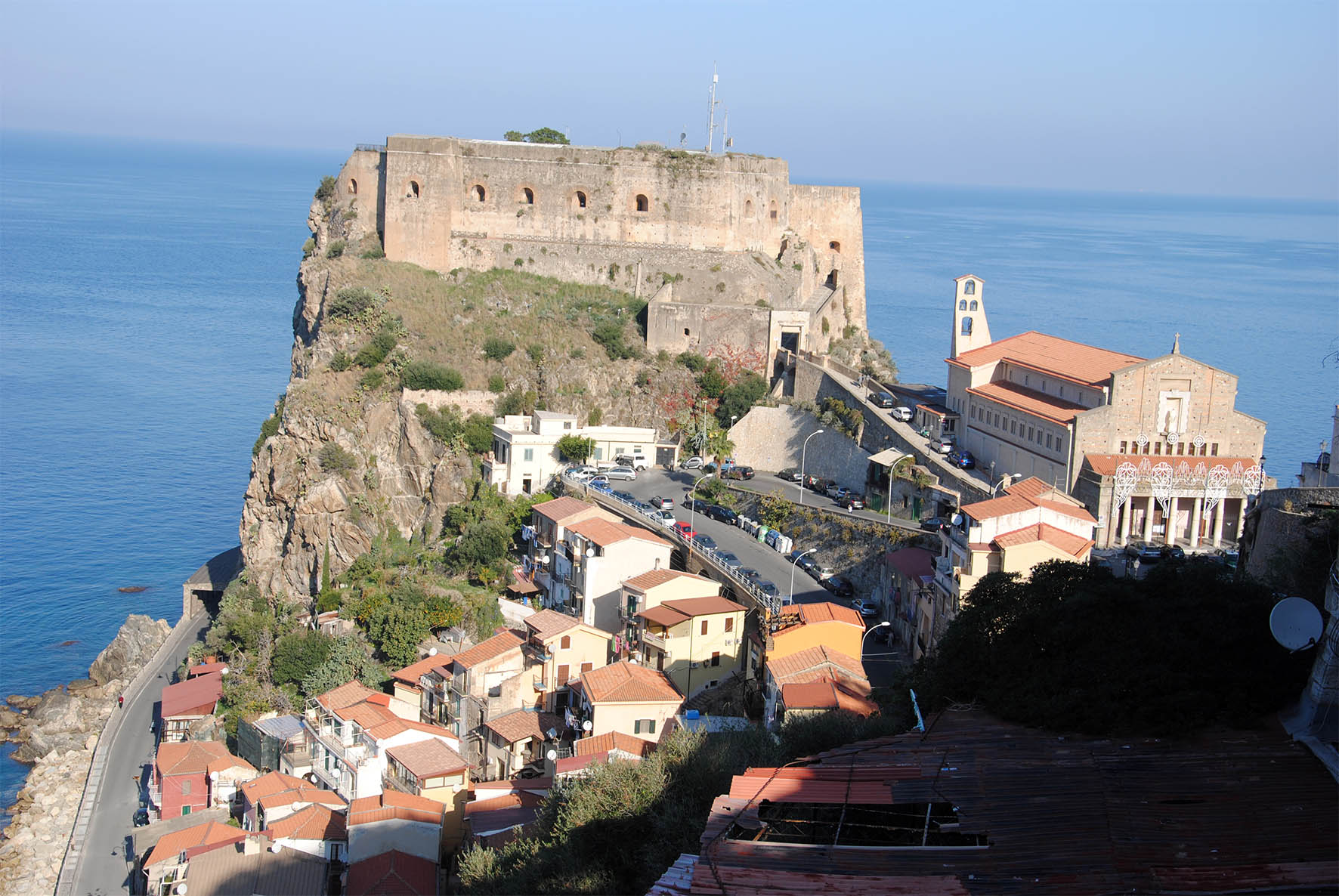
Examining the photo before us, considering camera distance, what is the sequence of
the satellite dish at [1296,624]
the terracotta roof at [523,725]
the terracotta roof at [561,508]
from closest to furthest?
1. the satellite dish at [1296,624]
2. the terracotta roof at [523,725]
3. the terracotta roof at [561,508]

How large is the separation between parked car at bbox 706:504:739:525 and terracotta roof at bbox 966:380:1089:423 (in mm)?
6969

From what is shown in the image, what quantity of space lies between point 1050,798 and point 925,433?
2239 cm

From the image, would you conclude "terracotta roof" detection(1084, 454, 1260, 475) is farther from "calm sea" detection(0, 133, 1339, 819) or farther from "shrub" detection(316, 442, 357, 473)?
"calm sea" detection(0, 133, 1339, 819)

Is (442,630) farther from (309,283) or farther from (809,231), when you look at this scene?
(809,231)

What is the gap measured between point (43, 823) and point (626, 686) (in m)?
15.4

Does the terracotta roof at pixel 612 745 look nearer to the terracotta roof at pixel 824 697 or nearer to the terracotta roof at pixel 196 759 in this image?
the terracotta roof at pixel 824 697

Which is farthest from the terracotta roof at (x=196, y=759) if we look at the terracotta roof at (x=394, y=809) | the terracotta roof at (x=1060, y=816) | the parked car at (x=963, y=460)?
the terracotta roof at (x=1060, y=816)

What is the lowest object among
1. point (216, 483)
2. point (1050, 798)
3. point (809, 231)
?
point (216, 483)

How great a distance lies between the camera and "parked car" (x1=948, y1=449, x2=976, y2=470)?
33.7 meters

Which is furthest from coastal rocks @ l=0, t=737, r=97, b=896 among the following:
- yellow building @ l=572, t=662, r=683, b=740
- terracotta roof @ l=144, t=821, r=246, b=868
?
yellow building @ l=572, t=662, r=683, b=740

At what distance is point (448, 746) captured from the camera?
29031mm

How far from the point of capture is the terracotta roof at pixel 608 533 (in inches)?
1307

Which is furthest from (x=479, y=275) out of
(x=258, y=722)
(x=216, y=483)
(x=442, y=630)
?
(x=216, y=483)

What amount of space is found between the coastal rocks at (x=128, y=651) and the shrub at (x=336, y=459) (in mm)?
8640
